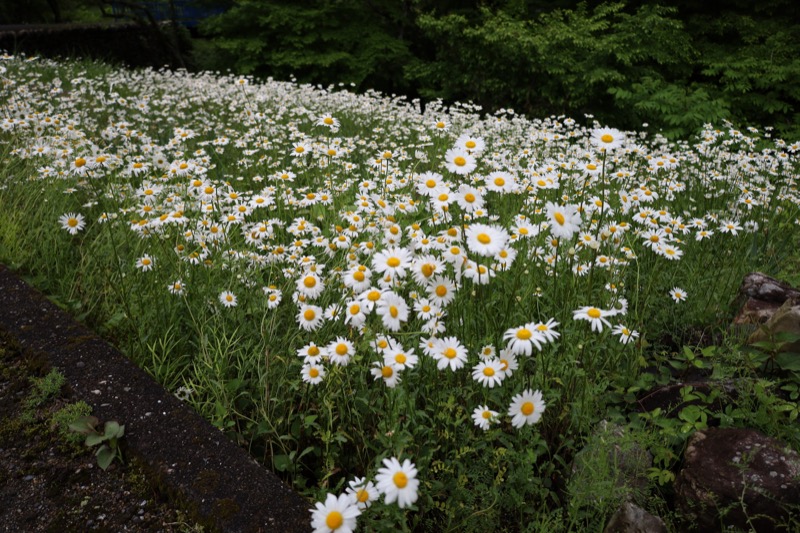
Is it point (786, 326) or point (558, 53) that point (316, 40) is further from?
point (786, 326)

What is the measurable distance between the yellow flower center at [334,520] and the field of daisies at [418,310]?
0.04ft

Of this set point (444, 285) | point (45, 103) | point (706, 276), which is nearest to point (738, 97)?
point (706, 276)

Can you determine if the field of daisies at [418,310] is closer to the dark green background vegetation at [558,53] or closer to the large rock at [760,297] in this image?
the large rock at [760,297]

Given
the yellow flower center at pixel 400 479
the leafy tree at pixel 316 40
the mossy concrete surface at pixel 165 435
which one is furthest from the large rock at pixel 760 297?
the leafy tree at pixel 316 40

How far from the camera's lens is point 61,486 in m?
1.89

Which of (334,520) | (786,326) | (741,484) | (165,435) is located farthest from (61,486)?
(786,326)

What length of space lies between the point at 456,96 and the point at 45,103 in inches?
271

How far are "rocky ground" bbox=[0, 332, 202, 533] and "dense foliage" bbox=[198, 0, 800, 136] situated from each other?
6.81m

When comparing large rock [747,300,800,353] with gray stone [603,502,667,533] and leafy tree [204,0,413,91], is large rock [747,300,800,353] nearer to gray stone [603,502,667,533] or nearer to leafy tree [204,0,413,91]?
gray stone [603,502,667,533]

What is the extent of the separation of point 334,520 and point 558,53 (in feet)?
26.3

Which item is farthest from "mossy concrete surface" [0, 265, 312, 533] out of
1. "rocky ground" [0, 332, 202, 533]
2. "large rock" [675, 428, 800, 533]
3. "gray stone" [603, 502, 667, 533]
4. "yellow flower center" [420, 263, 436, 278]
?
"large rock" [675, 428, 800, 533]

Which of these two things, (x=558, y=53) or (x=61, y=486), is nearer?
(x=61, y=486)

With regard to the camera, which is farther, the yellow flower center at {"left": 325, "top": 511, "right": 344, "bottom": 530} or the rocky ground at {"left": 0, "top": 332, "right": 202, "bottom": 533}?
the rocky ground at {"left": 0, "top": 332, "right": 202, "bottom": 533}

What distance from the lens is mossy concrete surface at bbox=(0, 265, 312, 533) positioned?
174 cm
